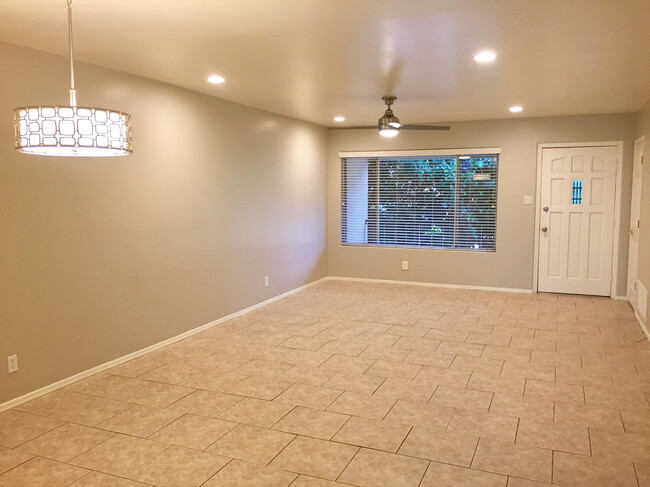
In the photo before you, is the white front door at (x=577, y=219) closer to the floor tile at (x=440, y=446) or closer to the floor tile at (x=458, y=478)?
the floor tile at (x=440, y=446)

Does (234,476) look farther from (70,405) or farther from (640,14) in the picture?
(640,14)

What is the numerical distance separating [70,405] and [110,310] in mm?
896

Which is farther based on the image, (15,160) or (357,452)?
(15,160)

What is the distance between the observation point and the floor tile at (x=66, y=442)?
2.79m

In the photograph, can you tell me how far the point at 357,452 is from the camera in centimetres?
279

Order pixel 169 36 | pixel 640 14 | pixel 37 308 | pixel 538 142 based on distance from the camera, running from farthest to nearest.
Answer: pixel 538 142
pixel 37 308
pixel 169 36
pixel 640 14

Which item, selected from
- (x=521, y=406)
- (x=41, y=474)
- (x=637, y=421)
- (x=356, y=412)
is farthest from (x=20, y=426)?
(x=637, y=421)

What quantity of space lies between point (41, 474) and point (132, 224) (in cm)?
218

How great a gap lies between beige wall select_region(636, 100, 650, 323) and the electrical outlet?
5422 millimetres

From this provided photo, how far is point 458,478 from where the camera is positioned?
2.54 meters

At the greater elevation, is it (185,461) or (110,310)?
(110,310)

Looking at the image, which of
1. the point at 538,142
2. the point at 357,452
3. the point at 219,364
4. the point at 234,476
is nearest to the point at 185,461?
the point at 234,476

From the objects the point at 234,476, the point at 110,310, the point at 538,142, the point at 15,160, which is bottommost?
the point at 234,476

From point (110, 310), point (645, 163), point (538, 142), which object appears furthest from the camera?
point (538, 142)
